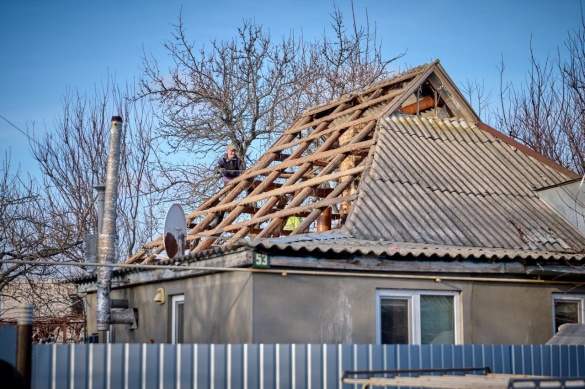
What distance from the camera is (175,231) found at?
12.6 m

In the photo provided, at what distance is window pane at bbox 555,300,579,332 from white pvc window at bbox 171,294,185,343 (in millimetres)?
5667

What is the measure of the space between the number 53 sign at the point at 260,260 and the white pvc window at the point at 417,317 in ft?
5.90

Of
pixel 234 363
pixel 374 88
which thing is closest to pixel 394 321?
pixel 234 363

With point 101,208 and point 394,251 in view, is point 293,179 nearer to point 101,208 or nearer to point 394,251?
point 101,208

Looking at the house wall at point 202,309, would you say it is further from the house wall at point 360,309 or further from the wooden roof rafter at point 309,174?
the wooden roof rafter at point 309,174

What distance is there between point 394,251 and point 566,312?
3.54 meters

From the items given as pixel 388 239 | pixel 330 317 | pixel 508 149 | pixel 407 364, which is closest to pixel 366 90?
pixel 508 149

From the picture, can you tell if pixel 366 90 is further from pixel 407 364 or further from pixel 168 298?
pixel 407 364

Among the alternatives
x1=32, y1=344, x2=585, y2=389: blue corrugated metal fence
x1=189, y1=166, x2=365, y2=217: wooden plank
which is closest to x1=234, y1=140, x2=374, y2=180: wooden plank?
x1=189, y1=166, x2=365, y2=217: wooden plank

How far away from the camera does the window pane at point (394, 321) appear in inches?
435

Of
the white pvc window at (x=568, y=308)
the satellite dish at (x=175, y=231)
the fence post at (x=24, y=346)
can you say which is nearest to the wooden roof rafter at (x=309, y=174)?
the satellite dish at (x=175, y=231)

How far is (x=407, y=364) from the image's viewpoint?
27.2ft

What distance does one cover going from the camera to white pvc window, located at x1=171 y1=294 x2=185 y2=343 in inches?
487

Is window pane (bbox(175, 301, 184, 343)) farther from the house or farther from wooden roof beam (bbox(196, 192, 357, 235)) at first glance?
wooden roof beam (bbox(196, 192, 357, 235))
